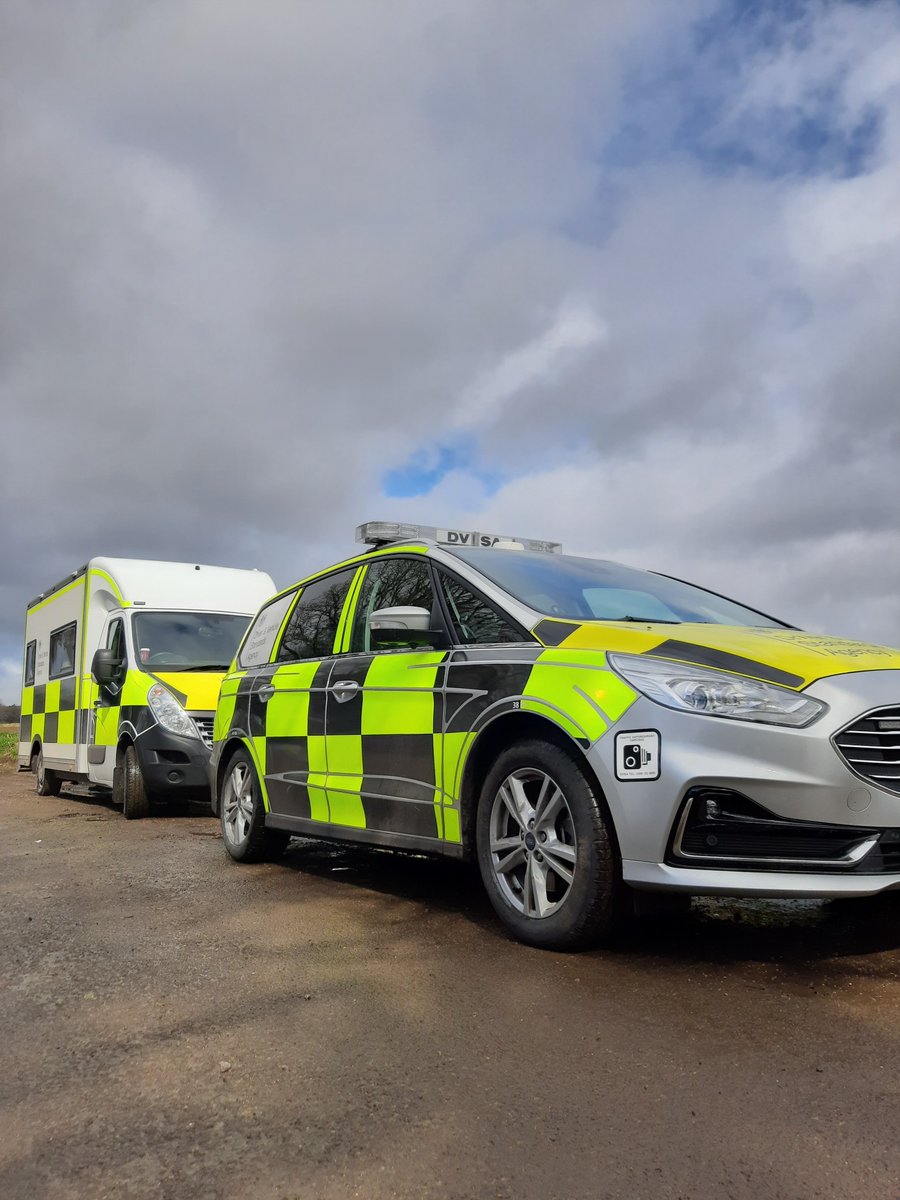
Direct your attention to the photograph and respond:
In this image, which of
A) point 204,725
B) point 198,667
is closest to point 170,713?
point 204,725

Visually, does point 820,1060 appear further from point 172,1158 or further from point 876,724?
point 172,1158

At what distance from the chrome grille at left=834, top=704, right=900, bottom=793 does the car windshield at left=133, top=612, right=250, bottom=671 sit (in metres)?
7.90

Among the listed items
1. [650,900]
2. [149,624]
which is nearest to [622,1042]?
[650,900]

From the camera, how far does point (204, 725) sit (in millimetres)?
9672

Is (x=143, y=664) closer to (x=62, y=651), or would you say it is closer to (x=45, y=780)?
(x=62, y=651)

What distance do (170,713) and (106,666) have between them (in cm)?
109

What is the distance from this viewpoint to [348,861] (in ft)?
20.3

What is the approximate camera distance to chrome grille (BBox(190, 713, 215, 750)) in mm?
9602

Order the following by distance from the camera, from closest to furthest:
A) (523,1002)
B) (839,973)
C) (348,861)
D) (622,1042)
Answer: (622,1042) → (523,1002) → (839,973) → (348,861)

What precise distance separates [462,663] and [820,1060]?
2.05 m

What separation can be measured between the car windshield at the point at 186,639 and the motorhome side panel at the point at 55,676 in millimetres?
1719

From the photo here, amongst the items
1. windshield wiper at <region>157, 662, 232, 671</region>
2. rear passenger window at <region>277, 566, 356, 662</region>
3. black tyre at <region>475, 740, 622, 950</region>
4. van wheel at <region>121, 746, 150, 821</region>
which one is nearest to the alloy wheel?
black tyre at <region>475, 740, 622, 950</region>

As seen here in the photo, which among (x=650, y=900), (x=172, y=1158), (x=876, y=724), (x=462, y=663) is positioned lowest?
(x=172, y=1158)

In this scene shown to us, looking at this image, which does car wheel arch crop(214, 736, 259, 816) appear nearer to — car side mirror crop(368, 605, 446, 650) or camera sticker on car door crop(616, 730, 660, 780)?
car side mirror crop(368, 605, 446, 650)
